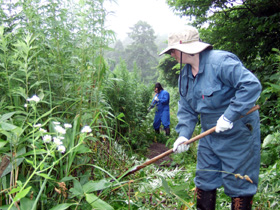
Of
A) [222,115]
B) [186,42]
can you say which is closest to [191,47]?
[186,42]

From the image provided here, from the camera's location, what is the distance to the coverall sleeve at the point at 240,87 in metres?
1.86

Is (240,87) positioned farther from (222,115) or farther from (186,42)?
(186,42)

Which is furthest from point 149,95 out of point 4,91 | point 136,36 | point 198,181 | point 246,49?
point 136,36

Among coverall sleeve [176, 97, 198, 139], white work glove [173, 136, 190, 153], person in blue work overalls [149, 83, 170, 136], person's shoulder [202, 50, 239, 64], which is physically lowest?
person in blue work overalls [149, 83, 170, 136]

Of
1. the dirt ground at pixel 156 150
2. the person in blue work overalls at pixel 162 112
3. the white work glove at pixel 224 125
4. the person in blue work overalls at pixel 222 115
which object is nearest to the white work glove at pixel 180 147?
the person in blue work overalls at pixel 222 115

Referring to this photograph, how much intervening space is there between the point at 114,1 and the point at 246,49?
373cm

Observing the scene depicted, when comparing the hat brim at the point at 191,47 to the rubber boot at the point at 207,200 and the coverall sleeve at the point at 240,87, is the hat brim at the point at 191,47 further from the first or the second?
the rubber boot at the point at 207,200

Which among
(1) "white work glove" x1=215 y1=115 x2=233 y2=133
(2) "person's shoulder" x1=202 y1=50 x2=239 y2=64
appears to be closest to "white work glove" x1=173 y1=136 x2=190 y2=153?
(1) "white work glove" x1=215 y1=115 x2=233 y2=133

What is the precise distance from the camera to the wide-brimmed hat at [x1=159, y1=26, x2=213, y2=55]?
2.11m

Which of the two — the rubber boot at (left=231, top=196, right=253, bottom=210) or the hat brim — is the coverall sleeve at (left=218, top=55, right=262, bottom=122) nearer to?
the hat brim

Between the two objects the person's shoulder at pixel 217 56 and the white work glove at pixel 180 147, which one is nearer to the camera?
the person's shoulder at pixel 217 56

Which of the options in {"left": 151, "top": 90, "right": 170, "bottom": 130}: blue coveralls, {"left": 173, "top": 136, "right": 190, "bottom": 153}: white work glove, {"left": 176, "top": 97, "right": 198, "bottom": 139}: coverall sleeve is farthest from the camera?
{"left": 151, "top": 90, "right": 170, "bottom": 130}: blue coveralls

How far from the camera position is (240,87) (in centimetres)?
190

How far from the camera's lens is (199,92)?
2.21m
